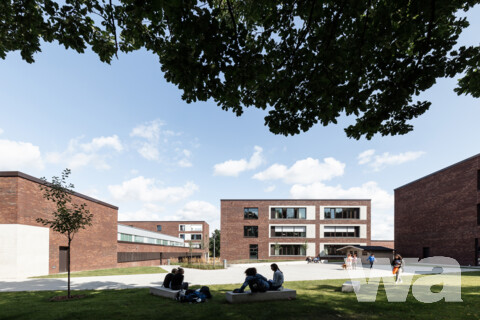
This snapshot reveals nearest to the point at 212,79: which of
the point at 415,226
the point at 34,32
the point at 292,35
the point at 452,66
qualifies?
the point at 292,35

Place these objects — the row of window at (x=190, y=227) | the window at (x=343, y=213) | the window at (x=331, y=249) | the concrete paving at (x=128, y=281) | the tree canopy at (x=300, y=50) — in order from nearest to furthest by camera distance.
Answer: the tree canopy at (x=300, y=50)
the concrete paving at (x=128, y=281)
the window at (x=331, y=249)
the window at (x=343, y=213)
the row of window at (x=190, y=227)

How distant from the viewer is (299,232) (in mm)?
49906

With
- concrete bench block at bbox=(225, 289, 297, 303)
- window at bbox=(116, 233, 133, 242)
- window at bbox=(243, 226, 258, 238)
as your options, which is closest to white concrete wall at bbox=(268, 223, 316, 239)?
window at bbox=(243, 226, 258, 238)

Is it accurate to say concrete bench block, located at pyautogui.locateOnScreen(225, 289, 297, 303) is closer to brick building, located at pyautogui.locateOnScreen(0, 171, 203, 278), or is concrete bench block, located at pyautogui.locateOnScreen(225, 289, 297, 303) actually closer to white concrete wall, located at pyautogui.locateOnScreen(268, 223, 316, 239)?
brick building, located at pyautogui.locateOnScreen(0, 171, 203, 278)

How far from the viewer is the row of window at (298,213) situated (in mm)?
49750

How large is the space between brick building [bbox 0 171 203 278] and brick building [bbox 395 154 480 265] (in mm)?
36476

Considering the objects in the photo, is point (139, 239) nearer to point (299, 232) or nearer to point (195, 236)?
point (299, 232)

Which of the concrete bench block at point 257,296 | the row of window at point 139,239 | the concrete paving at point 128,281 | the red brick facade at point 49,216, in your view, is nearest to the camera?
the concrete bench block at point 257,296

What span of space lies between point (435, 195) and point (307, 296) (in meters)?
33.3

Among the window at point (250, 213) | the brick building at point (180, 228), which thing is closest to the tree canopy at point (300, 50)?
the window at point (250, 213)

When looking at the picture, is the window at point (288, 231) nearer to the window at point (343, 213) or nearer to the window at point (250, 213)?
the window at point (250, 213)

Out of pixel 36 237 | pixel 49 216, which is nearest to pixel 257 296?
pixel 36 237

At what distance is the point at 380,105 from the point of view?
8297mm

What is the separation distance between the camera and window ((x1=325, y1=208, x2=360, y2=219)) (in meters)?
49.7
